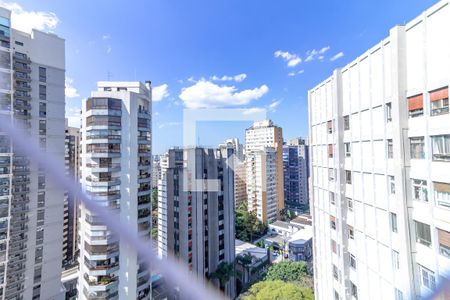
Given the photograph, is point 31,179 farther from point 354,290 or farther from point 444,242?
point 444,242

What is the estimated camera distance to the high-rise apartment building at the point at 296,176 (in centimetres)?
1908

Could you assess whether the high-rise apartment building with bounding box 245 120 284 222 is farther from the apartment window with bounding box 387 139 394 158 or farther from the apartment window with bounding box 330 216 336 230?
the apartment window with bounding box 387 139 394 158

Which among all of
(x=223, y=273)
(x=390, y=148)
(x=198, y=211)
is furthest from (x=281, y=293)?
(x=390, y=148)

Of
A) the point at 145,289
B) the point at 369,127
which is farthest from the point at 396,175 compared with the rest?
the point at 145,289

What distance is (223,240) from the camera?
7.99 m

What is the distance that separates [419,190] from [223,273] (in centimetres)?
691

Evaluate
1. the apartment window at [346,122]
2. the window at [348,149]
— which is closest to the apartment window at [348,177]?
the window at [348,149]

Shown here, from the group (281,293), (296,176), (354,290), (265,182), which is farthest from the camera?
(296,176)

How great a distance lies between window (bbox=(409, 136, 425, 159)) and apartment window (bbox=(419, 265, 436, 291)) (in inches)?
35.8

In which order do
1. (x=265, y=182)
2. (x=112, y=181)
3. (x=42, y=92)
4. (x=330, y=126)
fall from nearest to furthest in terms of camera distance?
1. (x=330, y=126)
2. (x=112, y=181)
3. (x=42, y=92)
4. (x=265, y=182)

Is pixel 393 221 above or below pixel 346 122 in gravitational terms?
below

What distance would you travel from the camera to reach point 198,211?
291 inches

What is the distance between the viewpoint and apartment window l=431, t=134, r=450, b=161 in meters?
1.57

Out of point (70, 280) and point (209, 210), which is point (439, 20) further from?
point (70, 280)
